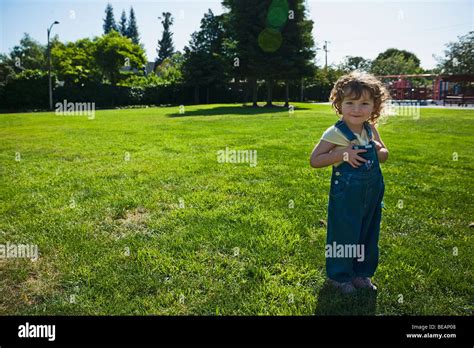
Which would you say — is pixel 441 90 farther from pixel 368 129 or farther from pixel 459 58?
pixel 368 129

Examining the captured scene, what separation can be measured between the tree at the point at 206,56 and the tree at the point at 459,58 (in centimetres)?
2142

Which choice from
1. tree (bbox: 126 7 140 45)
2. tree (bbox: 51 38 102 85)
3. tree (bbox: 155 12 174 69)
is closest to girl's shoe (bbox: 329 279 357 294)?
tree (bbox: 51 38 102 85)

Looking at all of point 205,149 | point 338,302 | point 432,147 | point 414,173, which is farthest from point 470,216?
point 205,149

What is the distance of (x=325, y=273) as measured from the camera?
3133 millimetres

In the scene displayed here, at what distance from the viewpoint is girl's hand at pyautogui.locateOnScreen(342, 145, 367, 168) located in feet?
8.64

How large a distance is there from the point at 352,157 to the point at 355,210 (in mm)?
413

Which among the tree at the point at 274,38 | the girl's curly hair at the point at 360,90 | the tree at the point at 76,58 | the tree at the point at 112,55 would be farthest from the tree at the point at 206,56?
the girl's curly hair at the point at 360,90

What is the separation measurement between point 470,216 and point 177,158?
5.50 metres

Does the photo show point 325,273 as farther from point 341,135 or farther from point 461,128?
point 461,128

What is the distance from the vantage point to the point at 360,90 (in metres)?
2.72

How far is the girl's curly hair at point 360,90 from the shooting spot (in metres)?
2.73

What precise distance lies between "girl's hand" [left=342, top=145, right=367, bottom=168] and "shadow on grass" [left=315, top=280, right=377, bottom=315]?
1.02 meters

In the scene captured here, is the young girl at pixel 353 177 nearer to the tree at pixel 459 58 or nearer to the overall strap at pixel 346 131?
the overall strap at pixel 346 131

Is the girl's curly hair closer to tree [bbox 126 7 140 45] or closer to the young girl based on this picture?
the young girl
